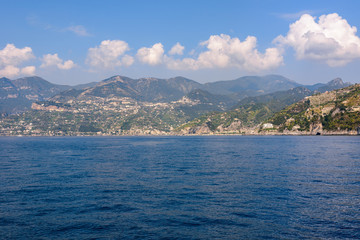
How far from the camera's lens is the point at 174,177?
64.4 metres

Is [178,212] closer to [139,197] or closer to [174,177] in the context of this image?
[139,197]

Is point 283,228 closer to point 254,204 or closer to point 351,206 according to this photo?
point 254,204

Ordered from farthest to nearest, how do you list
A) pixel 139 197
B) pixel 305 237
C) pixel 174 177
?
pixel 174 177, pixel 139 197, pixel 305 237

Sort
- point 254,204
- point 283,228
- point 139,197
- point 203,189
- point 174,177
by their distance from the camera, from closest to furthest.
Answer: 1. point 283,228
2. point 254,204
3. point 139,197
4. point 203,189
5. point 174,177

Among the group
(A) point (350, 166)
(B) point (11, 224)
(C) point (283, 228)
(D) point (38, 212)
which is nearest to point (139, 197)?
(D) point (38, 212)

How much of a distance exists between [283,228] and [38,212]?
107 ft

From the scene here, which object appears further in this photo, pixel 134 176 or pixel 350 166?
pixel 350 166

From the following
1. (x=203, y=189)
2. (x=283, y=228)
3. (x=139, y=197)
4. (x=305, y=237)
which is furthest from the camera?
(x=203, y=189)

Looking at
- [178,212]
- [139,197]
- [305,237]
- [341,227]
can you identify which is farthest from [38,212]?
[341,227]

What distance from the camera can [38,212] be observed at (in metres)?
38.0

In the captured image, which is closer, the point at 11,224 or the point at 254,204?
the point at 11,224

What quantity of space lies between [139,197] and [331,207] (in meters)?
29.6

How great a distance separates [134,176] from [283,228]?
138 feet

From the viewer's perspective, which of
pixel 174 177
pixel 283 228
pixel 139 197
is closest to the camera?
pixel 283 228
